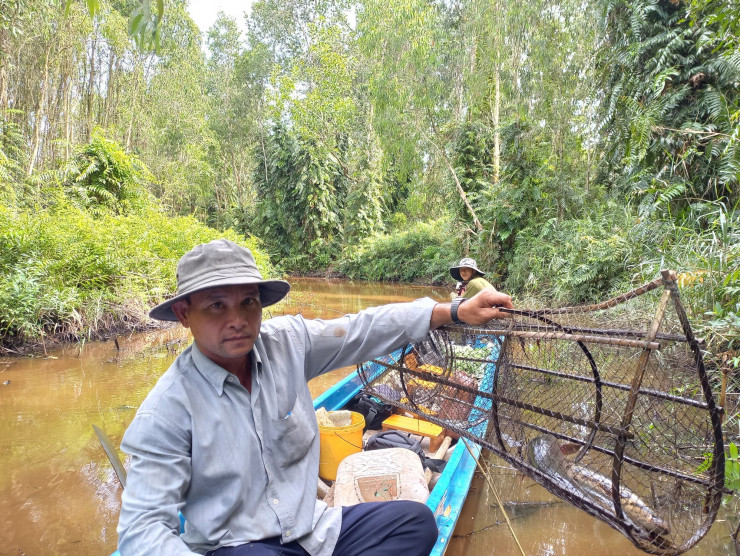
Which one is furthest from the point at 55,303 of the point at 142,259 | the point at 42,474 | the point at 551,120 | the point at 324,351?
the point at 551,120

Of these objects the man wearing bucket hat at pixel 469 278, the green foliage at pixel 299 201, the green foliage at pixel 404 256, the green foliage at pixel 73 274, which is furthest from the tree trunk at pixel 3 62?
the green foliage at pixel 404 256

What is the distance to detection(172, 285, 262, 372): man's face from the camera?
144cm

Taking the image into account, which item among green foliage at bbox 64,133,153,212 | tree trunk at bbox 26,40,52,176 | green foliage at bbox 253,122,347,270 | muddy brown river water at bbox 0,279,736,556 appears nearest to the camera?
muddy brown river water at bbox 0,279,736,556

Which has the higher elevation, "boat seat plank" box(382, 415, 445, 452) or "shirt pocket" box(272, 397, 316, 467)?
"shirt pocket" box(272, 397, 316, 467)

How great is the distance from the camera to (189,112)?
70.6 feet

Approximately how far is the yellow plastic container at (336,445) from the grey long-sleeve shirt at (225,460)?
1.33m

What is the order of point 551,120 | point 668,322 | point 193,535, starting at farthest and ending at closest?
1. point 551,120
2. point 668,322
3. point 193,535

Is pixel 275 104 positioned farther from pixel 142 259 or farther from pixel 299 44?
pixel 142 259

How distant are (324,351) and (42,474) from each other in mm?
3207

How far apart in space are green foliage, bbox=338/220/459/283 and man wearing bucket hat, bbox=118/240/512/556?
1298 cm

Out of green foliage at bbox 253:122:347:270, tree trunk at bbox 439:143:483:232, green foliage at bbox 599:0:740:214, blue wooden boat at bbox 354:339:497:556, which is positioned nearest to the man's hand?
blue wooden boat at bbox 354:339:497:556

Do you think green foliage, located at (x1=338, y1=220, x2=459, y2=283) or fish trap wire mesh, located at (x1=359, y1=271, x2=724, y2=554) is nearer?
fish trap wire mesh, located at (x1=359, y1=271, x2=724, y2=554)

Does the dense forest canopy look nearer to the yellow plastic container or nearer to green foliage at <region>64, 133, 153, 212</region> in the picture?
green foliage at <region>64, 133, 153, 212</region>

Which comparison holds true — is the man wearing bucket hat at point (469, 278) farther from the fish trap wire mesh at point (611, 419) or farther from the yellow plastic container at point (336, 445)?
the yellow plastic container at point (336, 445)
